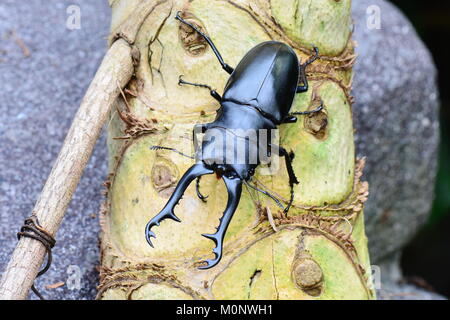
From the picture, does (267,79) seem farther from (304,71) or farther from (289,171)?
(289,171)

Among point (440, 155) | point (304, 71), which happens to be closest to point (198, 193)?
point (304, 71)

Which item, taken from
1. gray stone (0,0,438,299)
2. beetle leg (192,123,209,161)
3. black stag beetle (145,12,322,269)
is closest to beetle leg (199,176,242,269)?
black stag beetle (145,12,322,269)

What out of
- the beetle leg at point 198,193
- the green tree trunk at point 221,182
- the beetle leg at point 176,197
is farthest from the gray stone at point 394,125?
the beetle leg at point 176,197

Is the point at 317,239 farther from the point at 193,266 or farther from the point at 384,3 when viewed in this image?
the point at 384,3

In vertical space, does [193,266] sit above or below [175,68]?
below

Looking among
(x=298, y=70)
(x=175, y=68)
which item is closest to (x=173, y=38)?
(x=175, y=68)

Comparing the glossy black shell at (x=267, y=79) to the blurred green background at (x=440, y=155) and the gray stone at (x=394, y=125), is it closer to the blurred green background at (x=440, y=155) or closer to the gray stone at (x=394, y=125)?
the gray stone at (x=394, y=125)
